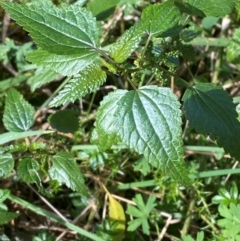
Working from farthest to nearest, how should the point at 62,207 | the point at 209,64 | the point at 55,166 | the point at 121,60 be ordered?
the point at 209,64 < the point at 62,207 < the point at 55,166 < the point at 121,60

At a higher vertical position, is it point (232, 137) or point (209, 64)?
point (232, 137)

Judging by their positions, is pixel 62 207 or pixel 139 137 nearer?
pixel 139 137

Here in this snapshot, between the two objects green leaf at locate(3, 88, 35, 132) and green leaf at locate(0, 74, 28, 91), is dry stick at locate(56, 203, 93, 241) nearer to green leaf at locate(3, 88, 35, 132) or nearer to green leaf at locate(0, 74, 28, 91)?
green leaf at locate(3, 88, 35, 132)

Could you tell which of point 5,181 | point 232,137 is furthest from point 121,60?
point 5,181

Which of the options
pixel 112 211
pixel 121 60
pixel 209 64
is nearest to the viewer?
pixel 121 60

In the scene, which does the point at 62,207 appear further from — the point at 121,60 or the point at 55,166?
the point at 121,60

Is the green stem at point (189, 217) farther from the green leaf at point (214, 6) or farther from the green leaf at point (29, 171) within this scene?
the green leaf at point (214, 6)

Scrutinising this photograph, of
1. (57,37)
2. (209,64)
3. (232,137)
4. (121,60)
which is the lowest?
(209,64)

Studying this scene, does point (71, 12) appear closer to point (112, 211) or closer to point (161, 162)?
point (161, 162)
